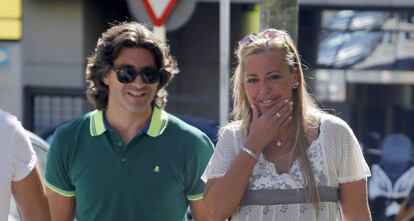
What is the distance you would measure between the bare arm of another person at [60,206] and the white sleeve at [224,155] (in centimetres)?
79

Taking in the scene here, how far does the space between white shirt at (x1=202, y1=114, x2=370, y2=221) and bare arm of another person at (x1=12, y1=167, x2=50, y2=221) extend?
75cm

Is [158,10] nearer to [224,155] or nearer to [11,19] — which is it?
[224,155]

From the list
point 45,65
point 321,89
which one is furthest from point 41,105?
point 321,89

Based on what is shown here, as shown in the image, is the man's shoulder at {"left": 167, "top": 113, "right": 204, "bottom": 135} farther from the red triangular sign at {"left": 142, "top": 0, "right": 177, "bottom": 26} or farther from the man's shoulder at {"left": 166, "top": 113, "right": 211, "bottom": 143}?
the red triangular sign at {"left": 142, "top": 0, "right": 177, "bottom": 26}

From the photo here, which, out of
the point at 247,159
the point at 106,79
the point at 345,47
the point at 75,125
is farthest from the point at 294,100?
the point at 345,47

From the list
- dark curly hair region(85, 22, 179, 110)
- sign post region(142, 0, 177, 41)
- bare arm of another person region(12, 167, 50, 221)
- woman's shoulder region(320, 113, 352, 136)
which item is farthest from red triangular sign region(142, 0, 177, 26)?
woman's shoulder region(320, 113, 352, 136)

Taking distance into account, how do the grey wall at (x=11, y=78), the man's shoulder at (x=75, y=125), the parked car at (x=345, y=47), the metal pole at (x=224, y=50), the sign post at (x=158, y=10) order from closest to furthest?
the man's shoulder at (x=75, y=125)
the metal pole at (x=224, y=50)
the sign post at (x=158, y=10)
the parked car at (x=345, y=47)
the grey wall at (x=11, y=78)

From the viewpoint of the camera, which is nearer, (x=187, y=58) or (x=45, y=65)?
(x=45, y=65)

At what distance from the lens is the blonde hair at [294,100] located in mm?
3754

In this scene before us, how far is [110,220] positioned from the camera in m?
4.26

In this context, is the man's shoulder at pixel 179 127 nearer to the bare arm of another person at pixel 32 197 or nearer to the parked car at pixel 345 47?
the bare arm of another person at pixel 32 197

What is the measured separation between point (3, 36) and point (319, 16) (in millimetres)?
3589

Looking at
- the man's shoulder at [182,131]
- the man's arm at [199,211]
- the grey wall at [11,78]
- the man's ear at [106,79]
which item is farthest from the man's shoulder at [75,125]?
the grey wall at [11,78]

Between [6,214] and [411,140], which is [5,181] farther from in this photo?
[411,140]
